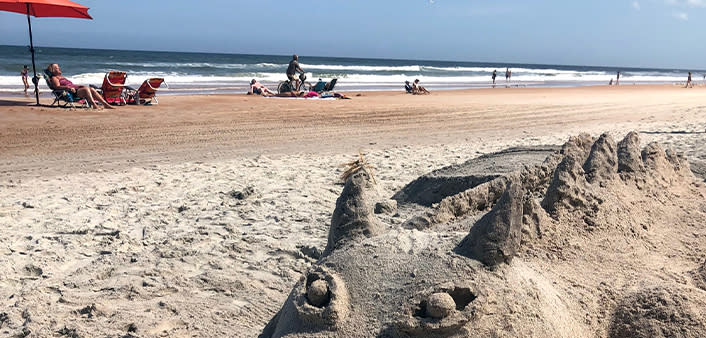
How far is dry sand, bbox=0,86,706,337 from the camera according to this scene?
134 inches

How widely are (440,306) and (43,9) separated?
50.4ft

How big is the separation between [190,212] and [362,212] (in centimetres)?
363

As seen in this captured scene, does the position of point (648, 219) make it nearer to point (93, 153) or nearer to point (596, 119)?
point (93, 153)

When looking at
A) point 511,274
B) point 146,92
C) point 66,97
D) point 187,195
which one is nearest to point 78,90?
point 66,97

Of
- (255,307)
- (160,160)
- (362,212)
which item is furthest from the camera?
(160,160)

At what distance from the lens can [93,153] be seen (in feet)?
28.6

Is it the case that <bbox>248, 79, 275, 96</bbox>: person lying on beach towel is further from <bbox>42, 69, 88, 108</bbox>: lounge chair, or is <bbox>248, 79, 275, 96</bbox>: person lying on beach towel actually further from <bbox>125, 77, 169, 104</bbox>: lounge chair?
<bbox>42, 69, 88, 108</bbox>: lounge chair

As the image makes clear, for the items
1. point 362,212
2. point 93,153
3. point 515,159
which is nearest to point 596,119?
point 515,159

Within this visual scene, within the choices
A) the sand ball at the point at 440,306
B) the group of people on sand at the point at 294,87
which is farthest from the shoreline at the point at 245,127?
the sand ball at the point at 440,306

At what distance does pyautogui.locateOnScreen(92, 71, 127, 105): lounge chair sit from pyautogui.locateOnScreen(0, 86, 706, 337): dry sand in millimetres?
1209

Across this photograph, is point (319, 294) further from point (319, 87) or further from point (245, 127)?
point (319, 87)

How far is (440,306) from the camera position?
1.66m

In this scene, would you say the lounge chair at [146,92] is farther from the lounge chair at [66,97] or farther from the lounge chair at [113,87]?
the lounge chair at [66,97]

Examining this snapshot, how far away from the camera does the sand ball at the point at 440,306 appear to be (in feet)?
5.47
